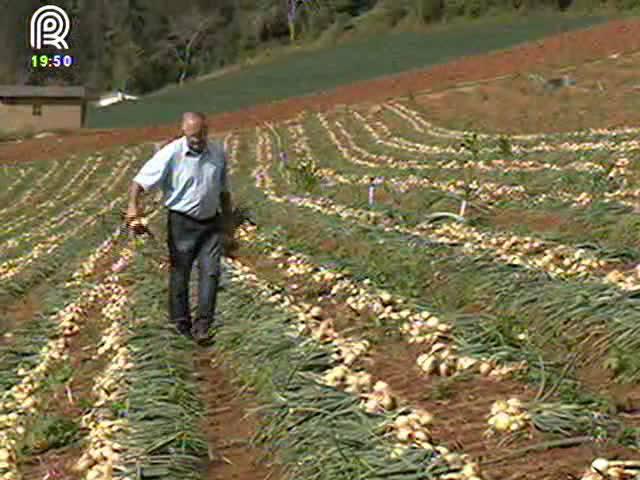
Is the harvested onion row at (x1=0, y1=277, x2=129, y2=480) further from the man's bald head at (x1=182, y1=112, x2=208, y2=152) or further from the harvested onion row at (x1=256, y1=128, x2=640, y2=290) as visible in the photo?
the harvested onion row at (x1=256, y1=128, x2=640, y2=290)

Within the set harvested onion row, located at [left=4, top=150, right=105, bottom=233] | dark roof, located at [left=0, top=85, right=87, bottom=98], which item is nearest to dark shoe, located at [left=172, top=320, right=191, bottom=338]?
harvested onion row, located at [left=4, top=150, right=105, bottom=233]

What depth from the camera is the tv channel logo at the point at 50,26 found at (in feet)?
294

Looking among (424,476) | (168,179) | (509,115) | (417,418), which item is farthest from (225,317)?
(509,115)

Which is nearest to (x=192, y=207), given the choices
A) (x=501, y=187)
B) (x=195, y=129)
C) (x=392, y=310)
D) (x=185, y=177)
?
(x=185, y=177)

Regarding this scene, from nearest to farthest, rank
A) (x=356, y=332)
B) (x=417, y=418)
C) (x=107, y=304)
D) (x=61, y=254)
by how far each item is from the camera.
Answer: (x=417, y=418), (x=356, y=332), (x=107, y=304), (x=61, y=254)

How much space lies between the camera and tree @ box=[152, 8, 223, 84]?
255ft

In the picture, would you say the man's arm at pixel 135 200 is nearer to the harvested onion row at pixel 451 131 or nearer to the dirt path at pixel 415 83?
the harvested onion row at pixel 451 131

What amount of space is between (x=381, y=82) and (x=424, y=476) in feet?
113

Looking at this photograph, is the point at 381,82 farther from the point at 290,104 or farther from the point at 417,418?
the point at 417,418

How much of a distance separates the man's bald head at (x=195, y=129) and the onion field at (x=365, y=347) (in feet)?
4.25

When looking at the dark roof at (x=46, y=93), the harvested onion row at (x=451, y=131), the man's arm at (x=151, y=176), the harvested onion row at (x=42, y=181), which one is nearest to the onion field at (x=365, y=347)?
the man's arm at (x=151, y=176)

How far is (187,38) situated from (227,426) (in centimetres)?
7648

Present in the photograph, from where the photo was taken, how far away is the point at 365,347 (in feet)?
19.2

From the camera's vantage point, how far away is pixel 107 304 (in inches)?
341
